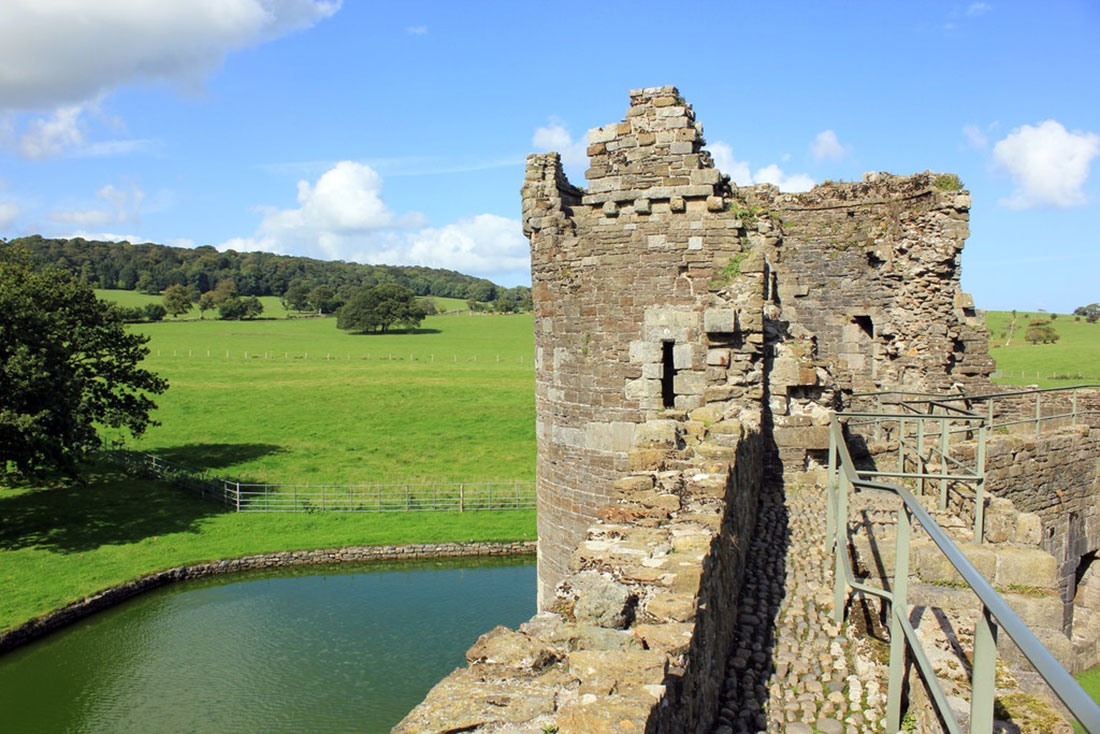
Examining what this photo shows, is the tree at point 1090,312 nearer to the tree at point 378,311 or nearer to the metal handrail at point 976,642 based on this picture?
the tree at point 378,311

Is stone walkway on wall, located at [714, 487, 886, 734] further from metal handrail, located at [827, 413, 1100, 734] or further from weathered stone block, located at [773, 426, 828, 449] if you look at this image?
weathered stone block, located at [773, 426, 828, 449]

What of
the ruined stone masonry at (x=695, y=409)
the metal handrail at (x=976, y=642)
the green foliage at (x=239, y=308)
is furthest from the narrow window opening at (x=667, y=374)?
the green foliage at (x=239, y=308)

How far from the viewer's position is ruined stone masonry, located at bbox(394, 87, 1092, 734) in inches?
160

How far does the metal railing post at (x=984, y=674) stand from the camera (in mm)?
2838

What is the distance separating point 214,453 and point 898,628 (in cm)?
3797

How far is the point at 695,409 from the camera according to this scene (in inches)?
418

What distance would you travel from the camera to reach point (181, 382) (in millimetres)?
55344

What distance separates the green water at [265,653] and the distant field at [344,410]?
10208 mm

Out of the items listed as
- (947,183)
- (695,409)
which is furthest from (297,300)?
(695,409)

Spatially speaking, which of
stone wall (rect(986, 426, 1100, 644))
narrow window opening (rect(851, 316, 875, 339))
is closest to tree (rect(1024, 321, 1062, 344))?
narrow window opening (rect(851, 316, 875, 339))

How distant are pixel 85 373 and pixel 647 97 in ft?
84.2

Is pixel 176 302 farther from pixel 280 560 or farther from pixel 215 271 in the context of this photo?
pixel 280 560

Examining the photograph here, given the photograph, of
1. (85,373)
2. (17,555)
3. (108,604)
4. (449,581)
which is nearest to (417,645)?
(449,581)

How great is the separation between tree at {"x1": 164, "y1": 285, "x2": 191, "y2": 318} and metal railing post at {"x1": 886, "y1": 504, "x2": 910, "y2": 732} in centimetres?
11314
